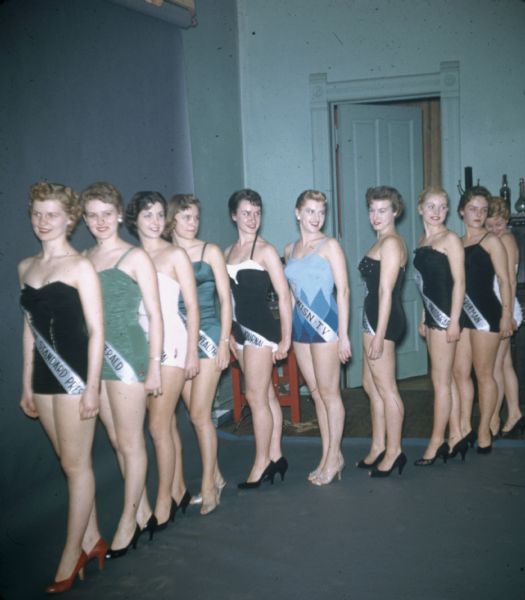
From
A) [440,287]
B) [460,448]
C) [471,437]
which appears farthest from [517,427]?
[440,287]

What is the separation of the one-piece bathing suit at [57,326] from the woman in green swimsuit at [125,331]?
211mm

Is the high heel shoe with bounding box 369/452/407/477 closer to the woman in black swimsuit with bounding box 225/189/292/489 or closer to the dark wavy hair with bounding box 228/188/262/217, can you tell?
the woman in black swimsuit with bounding box 225/189/292/489

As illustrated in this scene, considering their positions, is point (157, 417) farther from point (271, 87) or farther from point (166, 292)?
point (271, 87)

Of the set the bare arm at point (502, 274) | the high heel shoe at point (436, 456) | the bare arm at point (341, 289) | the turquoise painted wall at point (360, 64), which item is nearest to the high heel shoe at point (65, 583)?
the bare arm at point (341, 289)

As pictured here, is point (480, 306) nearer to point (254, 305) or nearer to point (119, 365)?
point (254, 305)

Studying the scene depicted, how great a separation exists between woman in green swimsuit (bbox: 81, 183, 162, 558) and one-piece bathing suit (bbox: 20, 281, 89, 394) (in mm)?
211

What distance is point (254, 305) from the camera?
3434 millimetres

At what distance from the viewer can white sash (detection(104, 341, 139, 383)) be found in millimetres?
2791

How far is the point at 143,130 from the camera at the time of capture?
381 centimetres

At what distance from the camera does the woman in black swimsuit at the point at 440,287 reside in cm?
355

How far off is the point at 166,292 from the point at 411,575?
1.56 metres

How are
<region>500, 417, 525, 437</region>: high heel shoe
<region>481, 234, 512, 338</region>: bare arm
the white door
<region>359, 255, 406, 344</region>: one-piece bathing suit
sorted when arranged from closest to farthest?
<region>359, 255, 406, 344</region>: one-piece bathing suit < <region>481, 234, 512, 338</region>: bare arm < <region>500, 417, 525, 437</region>: high heel shoe < the white door

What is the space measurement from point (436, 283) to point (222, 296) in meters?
1.21

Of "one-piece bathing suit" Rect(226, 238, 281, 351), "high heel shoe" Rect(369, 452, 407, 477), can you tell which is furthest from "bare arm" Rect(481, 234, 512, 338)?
"one-piece bathing suit" Rect(226, 238, 281, 351)
